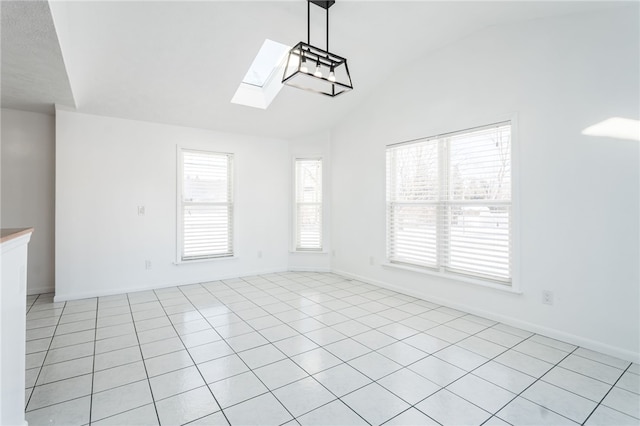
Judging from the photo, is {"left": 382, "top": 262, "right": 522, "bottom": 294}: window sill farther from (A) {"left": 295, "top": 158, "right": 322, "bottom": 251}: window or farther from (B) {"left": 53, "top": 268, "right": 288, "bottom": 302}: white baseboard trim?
(B) {"left": 53, "top": 268, "right": 288, "bottom": 302}: white baseboard trim

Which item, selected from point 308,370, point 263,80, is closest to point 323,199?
point 263,80

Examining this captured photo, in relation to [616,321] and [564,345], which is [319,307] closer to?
[564,345]

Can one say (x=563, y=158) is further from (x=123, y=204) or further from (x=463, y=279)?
(x=123, y=204)

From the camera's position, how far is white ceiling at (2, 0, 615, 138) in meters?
2.71

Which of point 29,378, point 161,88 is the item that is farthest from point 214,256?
point 29,378

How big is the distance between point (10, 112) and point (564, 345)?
22.5ft

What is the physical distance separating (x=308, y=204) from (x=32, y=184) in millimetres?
4010

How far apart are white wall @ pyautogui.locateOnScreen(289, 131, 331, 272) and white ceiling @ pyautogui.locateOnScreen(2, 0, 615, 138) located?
1.29 m

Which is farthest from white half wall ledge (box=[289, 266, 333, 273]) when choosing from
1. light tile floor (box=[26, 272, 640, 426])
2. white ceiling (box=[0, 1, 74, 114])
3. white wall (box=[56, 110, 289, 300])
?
white ceiling (box=[0, 1, 74, 114])

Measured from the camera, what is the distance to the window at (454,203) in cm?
324

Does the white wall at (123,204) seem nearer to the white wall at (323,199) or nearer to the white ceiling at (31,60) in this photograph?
the white ceiling at (31,60)

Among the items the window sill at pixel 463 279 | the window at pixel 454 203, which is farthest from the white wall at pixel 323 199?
the window sill at pixel 463 279

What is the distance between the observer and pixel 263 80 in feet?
14.7

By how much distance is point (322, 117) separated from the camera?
16.7 feet
